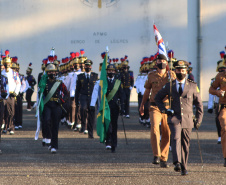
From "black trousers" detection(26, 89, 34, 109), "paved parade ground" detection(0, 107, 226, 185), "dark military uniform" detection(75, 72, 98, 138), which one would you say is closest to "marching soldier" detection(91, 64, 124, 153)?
"paved parade ground" detection(0, 107, 226, 185)

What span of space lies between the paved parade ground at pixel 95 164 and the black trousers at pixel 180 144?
0.87 ft

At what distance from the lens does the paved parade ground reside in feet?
36.7

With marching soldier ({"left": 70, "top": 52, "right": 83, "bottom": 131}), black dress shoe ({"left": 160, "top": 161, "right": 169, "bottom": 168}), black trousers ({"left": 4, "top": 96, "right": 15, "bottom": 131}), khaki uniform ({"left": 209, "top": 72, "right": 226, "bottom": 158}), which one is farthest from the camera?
marching soldier ({"left": 70, "top": 52, "right": 83, "bottom": 131})

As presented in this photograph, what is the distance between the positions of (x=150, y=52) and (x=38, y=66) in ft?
20.6

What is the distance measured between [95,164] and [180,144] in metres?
2.10

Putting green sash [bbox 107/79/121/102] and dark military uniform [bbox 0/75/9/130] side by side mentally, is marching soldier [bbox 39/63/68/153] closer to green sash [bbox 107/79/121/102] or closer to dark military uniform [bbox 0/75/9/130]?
dark military uniform [bbox 0/75/9/130]

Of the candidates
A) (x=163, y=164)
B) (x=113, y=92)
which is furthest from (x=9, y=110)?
(x=163, y=164)

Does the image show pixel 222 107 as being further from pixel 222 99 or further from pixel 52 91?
pixel 52 91

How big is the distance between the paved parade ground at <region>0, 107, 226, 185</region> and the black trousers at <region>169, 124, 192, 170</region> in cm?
26

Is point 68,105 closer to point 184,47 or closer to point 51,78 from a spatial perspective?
point 51,78

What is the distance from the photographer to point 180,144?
11578 millimetres

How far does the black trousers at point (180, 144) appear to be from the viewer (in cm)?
1146

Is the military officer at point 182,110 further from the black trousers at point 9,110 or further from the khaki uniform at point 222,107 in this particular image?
the black trousers at point 9,110

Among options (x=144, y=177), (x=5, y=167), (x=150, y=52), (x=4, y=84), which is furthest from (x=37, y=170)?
(x=150, y=52)
